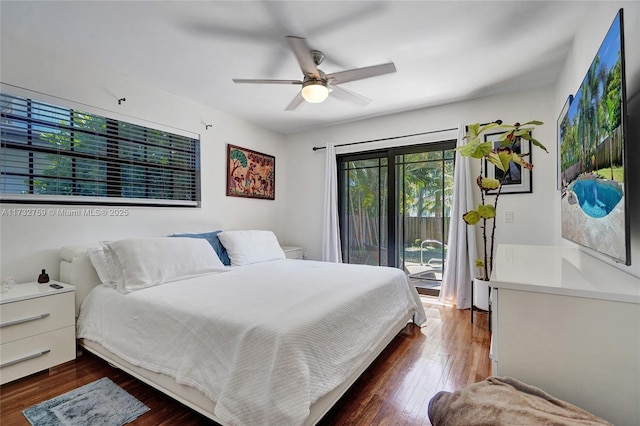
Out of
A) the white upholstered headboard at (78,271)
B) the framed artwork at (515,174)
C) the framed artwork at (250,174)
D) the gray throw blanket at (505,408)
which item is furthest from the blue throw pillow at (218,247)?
the framed artwork at (515,174)

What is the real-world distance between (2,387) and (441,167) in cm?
430

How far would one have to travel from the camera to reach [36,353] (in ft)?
6.18

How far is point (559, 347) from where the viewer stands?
0.94m

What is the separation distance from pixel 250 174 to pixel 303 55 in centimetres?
242

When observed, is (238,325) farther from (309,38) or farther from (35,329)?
(309,38)

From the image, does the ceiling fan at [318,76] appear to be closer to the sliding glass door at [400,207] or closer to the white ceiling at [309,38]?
the white ceiling at [309,38]

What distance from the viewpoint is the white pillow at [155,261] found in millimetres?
2066

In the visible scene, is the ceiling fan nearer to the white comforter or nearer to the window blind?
the window blind

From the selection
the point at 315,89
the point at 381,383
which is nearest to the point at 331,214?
the point at 315,89

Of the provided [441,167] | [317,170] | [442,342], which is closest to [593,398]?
[442,342]

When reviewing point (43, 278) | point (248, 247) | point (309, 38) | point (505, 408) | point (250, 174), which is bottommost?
point (505, 408)

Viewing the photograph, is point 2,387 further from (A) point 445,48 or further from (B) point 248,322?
(A) point 445,48

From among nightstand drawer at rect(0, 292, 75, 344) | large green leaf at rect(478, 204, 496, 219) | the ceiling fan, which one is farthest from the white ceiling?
nightstand drawer at rect(0, 292, 75, 344)

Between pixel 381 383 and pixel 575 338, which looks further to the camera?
pixel 381 383
